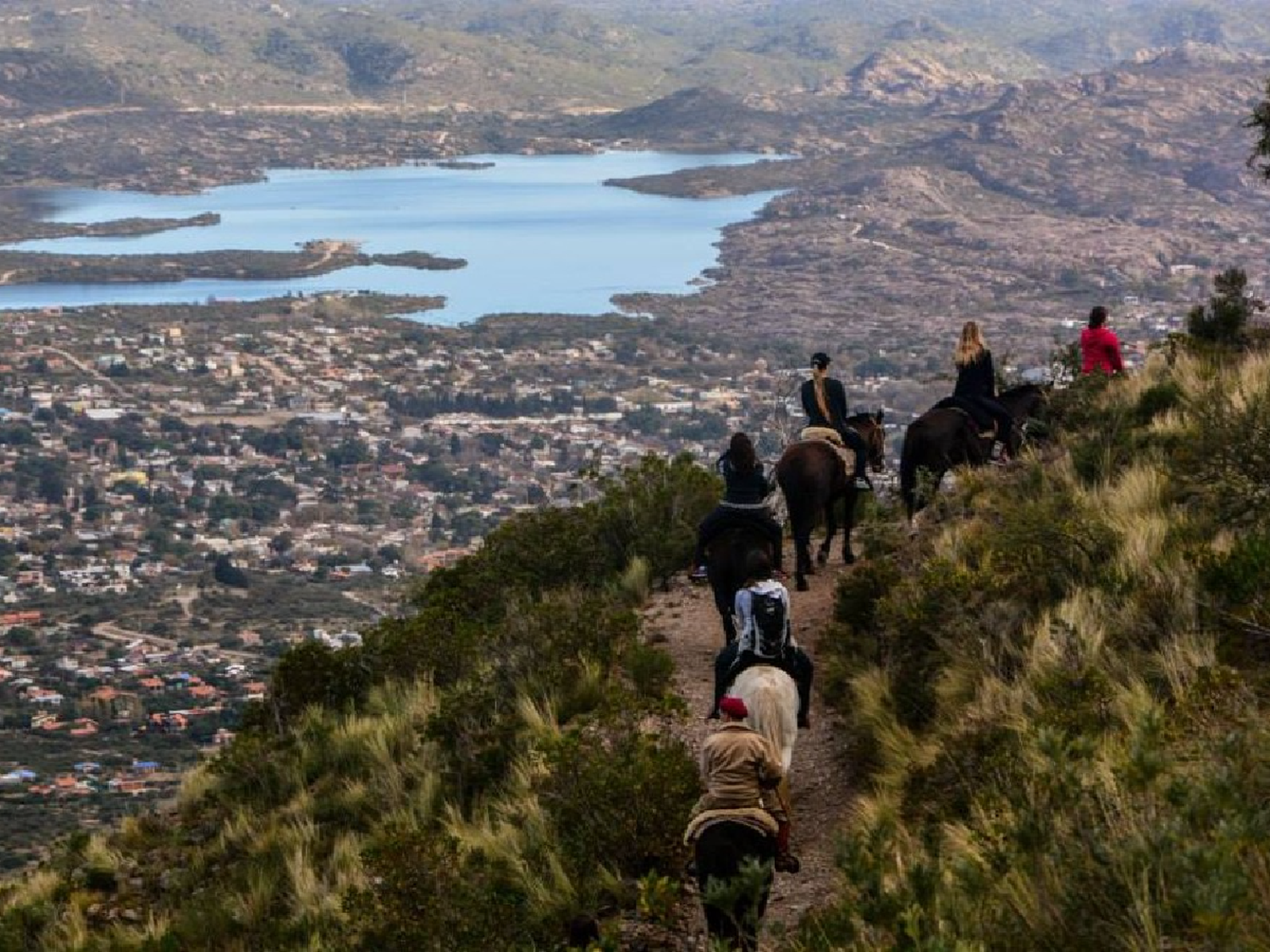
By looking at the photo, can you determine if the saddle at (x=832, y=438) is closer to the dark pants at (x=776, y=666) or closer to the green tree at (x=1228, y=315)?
the dark pants at (x=776, y=666)

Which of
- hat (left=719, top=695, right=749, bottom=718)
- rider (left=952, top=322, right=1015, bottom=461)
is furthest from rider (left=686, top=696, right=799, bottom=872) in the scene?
rider (left=952, top=322, right=1015, bottom=461)

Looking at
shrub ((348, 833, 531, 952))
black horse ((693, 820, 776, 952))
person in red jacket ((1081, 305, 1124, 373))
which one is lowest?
shrub ((348, 833, 531, 952))

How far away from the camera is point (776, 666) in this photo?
919cm

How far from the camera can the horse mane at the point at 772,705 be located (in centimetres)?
866

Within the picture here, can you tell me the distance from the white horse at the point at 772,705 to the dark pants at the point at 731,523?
3080 millimetres

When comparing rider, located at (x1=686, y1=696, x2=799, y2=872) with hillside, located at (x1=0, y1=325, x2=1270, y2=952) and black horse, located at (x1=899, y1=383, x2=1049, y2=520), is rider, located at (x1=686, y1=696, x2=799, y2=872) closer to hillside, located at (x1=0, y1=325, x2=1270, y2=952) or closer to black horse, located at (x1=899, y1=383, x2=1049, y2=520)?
hillside, located at (x1=0, y1=325, x2=1270, y2=952)

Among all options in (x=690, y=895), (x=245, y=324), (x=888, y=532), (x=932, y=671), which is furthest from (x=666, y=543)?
(x=245, y=324)

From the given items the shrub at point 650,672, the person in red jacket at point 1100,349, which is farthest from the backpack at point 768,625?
the person in red jacket at point 1100,349

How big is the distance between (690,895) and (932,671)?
7.77 ft

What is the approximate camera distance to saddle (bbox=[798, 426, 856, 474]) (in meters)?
14.3

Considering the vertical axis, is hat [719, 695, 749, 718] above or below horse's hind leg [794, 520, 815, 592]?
above

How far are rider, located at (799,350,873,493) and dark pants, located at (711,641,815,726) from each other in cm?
536

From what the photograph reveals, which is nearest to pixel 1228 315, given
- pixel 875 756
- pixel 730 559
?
pixel 730 559

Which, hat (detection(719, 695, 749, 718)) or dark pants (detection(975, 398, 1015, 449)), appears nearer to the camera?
hat (detection(719, 695, 749, 718))
